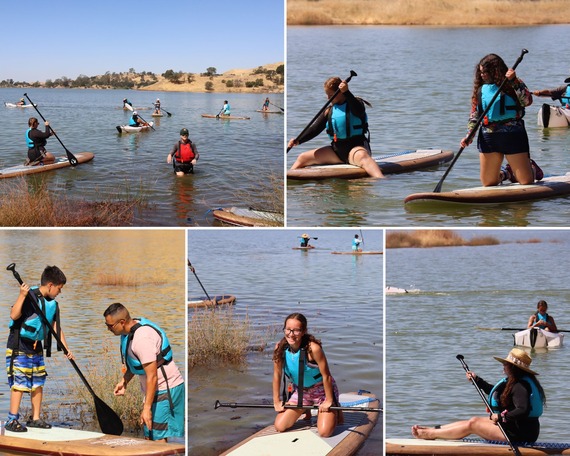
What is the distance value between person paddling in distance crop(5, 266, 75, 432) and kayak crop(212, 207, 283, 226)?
7.76ft

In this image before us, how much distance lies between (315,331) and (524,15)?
515 inches

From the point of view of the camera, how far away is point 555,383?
25.9 feet

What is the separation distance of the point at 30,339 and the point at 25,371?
0.20 metres

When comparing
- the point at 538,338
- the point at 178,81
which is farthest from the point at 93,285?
the point at 178,81

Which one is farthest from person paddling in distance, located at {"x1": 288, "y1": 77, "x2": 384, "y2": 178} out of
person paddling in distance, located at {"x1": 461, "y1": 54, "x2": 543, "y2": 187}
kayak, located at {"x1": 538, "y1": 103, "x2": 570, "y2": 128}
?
kayak, located at {"x1": 538, "y1": 103, "x2": 570, "y2": 128}

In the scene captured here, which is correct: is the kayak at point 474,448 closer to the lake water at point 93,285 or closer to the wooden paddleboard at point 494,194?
the lake water at point 93,285

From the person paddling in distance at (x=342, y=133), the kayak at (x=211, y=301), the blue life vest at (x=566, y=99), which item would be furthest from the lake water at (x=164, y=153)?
the blue life vest at (x=566, y=99)

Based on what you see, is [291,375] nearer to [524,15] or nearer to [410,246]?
[410,246]

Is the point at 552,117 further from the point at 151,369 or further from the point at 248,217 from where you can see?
the point at 151,369

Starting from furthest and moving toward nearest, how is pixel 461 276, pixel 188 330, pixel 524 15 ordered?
1. pixel 524 15
2. pixel 461 276
3. pixel 188 330

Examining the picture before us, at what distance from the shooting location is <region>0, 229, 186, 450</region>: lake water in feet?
26.3

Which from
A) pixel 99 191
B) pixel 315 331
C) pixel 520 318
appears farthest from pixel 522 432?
pixel 99 191

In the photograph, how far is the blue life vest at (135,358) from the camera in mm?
6301

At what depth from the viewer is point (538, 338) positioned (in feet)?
28.9
